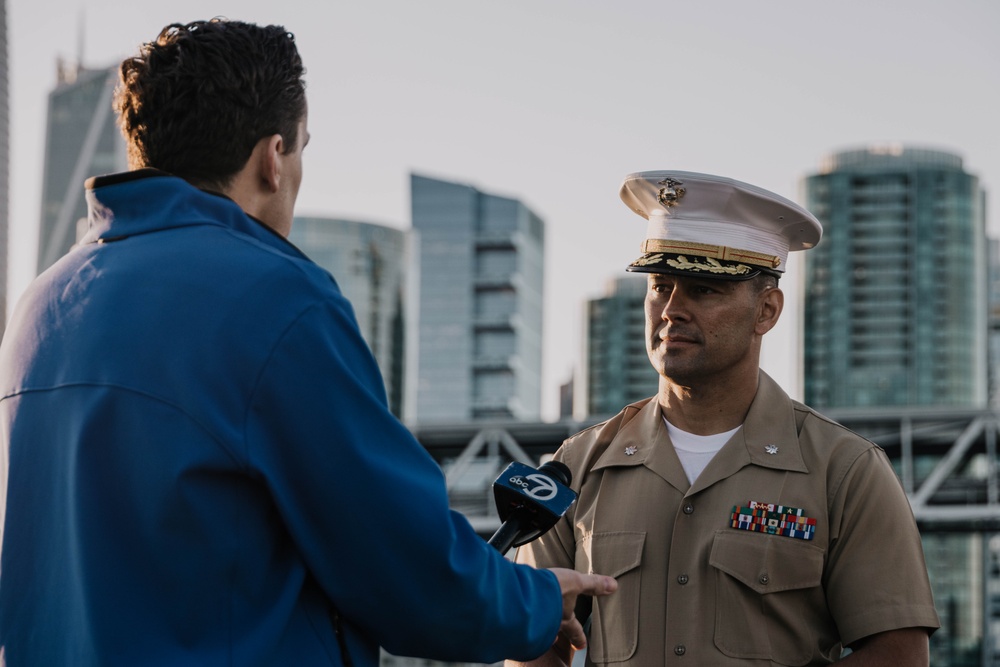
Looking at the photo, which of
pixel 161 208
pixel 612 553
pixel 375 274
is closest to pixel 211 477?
pixel 161 208

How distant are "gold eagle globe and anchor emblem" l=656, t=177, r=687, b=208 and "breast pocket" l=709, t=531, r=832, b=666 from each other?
3.22ft

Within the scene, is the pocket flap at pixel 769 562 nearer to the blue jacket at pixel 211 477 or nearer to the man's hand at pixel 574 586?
the man's hand at pixel 574 586

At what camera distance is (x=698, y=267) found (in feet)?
12.4

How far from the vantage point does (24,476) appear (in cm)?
235

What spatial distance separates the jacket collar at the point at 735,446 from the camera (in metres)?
3.71

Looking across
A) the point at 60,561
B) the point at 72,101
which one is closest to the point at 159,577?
the point at 60,561

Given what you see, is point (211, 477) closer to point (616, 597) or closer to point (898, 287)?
point (616, 597)

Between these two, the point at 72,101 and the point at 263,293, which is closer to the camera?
the point at 263,293

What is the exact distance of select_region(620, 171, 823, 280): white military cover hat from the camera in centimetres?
380

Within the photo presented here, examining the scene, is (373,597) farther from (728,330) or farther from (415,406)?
(415,406)

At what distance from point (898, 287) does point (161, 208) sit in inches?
4300

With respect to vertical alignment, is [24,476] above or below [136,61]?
below

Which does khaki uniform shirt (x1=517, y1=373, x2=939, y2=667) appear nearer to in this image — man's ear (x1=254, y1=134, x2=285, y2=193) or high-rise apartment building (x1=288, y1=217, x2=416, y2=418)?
man's ear (x1=254, y1=134, x2=285, y2=193)

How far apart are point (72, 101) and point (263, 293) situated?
517 ft
